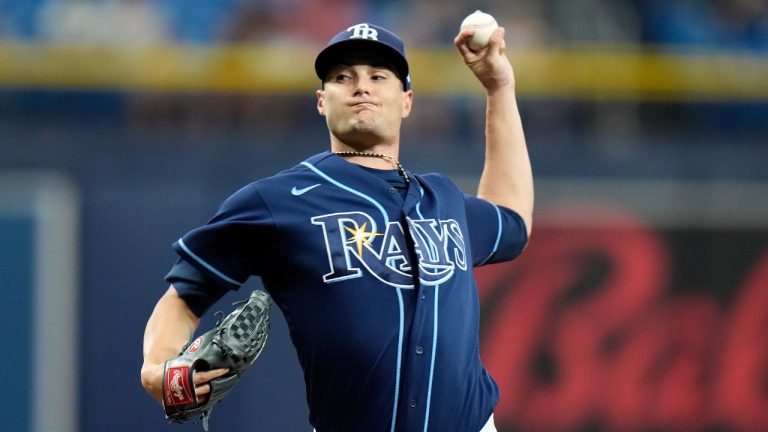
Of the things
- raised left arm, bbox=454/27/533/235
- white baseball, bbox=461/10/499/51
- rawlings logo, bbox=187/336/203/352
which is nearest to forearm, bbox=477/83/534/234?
raised left arm, bbox=454/27/533/235

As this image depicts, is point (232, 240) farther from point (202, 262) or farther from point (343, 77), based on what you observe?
point (343, 77)

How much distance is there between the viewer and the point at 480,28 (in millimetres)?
3924

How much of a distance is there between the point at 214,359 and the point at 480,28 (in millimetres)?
1360

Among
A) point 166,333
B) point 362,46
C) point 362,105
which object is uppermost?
point 362,46

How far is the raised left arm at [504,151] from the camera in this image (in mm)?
4137

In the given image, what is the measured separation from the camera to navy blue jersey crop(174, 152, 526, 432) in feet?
11.2

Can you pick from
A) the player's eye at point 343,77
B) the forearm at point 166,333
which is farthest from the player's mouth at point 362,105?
the forearm at point 166,333

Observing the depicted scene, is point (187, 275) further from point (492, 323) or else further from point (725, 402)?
point (725, 402)

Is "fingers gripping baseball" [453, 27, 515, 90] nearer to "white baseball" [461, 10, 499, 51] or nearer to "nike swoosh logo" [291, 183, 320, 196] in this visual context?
"white baseball" [461, 10, 499, 51]

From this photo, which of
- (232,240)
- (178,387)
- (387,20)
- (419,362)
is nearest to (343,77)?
(232,240)

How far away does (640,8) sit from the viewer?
811 cm

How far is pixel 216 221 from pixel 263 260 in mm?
166

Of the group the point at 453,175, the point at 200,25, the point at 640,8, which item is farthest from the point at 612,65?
the point at 200,25

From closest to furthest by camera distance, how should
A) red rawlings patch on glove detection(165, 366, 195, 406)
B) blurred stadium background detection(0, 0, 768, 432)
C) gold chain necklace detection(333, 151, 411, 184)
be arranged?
red rawlings patch on glove detection(165, 366, 195, 406)
gold chain necklace detection(333, 151, 411, 184)
blurred stadium background detection(0, 0, 768, 432)
